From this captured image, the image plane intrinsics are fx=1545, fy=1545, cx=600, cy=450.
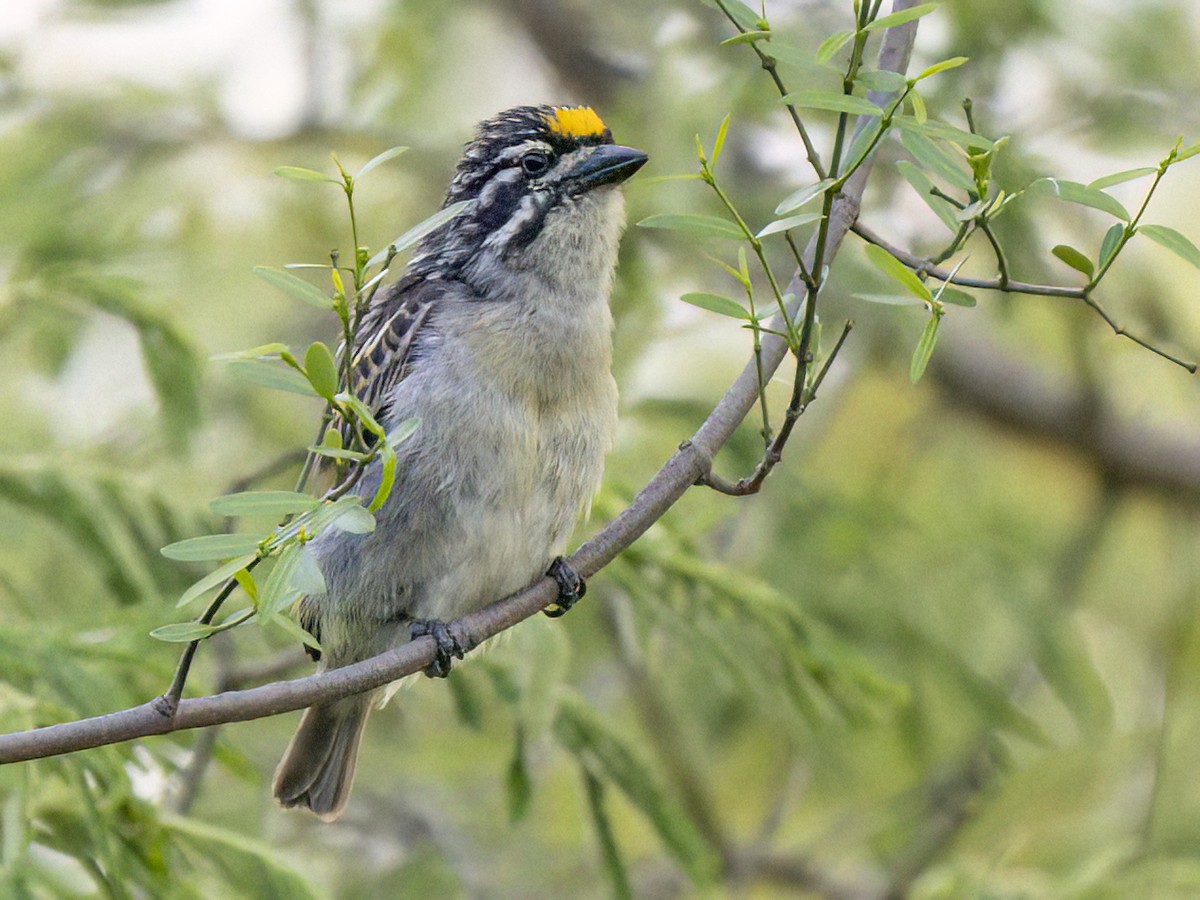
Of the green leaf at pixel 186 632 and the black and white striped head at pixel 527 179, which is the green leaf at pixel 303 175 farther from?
the black and white striped head at pixel 527 179

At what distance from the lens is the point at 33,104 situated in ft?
19.2

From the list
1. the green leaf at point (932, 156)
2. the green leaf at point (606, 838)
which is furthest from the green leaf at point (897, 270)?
the green leaf at point (606, 838)

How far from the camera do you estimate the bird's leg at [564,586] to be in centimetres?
344

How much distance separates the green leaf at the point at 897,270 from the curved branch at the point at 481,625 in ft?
1.45

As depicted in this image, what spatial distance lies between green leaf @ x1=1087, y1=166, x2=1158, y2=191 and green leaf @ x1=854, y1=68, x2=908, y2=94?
1.08 ft

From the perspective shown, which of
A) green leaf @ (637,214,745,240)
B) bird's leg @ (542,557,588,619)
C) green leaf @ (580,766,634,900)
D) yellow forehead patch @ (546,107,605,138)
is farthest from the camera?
green leaf @ (580,766,634,900)

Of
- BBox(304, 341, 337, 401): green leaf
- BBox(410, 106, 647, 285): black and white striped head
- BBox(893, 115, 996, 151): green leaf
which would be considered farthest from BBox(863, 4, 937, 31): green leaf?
BBox(410, 106, 647, 285): black and white striped head

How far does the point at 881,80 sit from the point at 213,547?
3.89 ft

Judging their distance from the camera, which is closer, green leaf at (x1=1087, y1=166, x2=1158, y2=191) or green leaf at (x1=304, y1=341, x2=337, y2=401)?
green leaf at (x1=304, y1=341, x2=337, y2=401)

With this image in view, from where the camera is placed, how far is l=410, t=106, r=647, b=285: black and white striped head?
12.8 ft

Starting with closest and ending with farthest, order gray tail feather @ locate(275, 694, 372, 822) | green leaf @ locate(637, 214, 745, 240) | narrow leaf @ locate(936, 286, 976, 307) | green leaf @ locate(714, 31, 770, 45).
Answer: green leaf @ locate(714, 31, 770, 45), green leaf @ locate(637, 214, 745, 240), narrow leaf @ locate(936, 286, 976, 307), gray tail feather @ locate(275, 694, 372, 822)

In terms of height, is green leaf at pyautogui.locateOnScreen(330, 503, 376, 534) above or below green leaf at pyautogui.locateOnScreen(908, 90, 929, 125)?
below

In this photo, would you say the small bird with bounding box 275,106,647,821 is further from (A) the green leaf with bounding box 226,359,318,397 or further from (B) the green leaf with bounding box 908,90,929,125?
(B) the green leaf with bounding box 908,90,929,125

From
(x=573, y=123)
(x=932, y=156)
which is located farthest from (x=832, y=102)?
(x=573, y=123)
